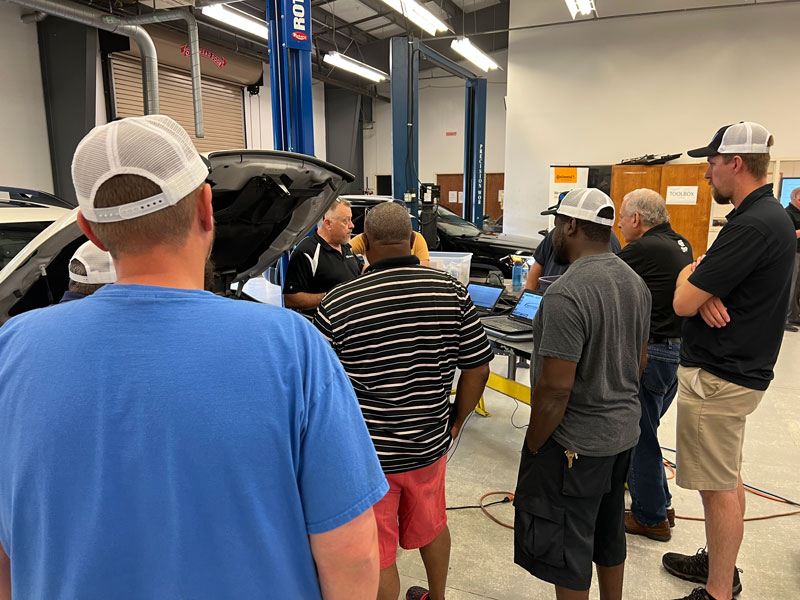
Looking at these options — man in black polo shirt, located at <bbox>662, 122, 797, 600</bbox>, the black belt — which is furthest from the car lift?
man in black polo shirt, located at <bbox>662, 122, 797, 600</bbox>

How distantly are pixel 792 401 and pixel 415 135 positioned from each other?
5.37 metres

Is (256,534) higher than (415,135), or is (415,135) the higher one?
(415,135)

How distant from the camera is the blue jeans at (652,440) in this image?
245 centimetres

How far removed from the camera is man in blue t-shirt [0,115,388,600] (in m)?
0.69

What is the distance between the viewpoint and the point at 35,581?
29.6 inches

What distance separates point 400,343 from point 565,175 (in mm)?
7920

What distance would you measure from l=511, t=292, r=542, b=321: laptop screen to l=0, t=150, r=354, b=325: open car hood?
1330 millimetres

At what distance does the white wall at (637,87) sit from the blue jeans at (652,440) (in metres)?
7.62

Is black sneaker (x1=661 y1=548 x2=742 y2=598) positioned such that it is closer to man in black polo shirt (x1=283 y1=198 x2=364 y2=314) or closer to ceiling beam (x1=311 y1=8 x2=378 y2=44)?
man in black polo shirt (x1=283 y1=198 x2=364 y2=314)

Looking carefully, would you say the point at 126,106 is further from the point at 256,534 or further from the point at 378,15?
the point at 256,534

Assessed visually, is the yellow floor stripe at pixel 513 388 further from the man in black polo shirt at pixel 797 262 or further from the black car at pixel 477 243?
the man in black polo shirt at pixel 797 262

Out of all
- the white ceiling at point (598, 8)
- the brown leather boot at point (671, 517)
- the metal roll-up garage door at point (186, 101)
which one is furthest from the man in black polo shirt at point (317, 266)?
the white ceiling at point (598, 8)

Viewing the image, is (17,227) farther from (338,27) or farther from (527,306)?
(338,27)

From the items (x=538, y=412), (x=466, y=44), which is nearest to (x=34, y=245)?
(x=538, y=412)
